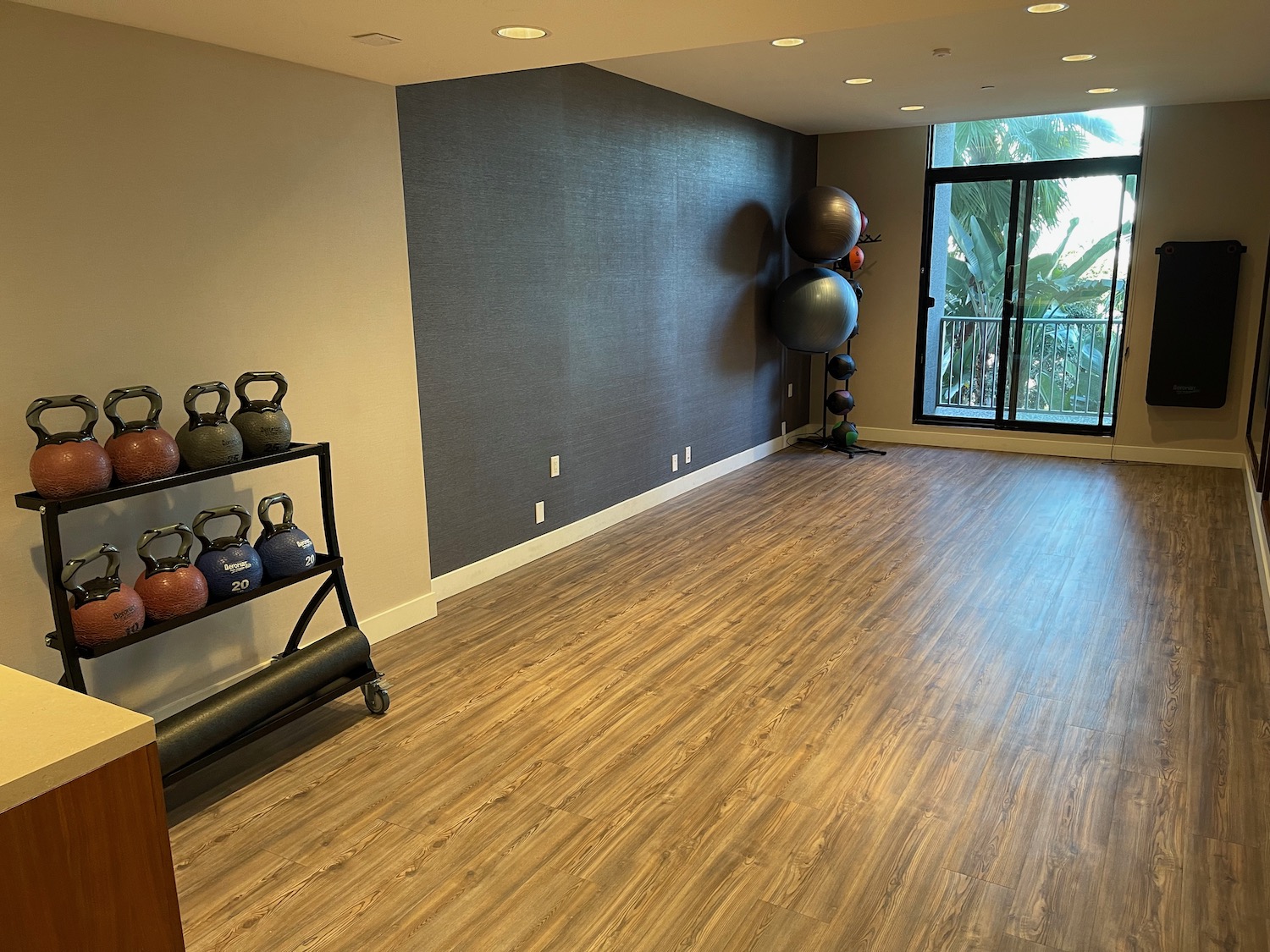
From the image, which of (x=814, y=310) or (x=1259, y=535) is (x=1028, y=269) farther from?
(x=1259, y=535)

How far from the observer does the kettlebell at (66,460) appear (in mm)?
2350

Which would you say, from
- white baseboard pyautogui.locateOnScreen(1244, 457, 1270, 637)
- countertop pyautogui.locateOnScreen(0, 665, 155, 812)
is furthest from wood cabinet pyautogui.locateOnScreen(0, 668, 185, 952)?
white baseboard pyautogui.locateOnScreen(1244, 457, 1270, 637)

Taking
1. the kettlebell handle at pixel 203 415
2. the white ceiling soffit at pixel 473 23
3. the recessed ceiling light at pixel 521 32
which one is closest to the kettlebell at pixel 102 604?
the kettlebell handle at pixel 203 415

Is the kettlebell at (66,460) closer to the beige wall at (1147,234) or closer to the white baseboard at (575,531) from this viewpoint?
the white baseboard at (575,531)

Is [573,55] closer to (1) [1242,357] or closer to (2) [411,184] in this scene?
(2) [411,184]

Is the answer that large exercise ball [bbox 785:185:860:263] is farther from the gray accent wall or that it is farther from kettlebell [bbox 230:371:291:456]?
kettlebell [bbox 230:371:291:456]

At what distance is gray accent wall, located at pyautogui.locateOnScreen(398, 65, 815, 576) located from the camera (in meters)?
4.16

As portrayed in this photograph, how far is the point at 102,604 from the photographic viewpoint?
243 centimetres

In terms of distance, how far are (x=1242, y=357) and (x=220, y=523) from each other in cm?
719

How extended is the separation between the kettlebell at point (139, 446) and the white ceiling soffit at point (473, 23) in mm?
1099

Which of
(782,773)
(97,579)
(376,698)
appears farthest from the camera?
(376,698)

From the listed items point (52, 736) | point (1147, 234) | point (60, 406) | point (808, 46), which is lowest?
point (52, 736)

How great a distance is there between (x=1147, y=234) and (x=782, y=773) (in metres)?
6.17

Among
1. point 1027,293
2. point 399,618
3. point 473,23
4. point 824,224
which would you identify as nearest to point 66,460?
point 473,23
